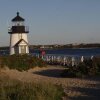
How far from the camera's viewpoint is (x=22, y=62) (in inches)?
1196

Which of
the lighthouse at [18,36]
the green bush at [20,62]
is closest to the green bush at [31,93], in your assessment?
the green bush at [20,62]

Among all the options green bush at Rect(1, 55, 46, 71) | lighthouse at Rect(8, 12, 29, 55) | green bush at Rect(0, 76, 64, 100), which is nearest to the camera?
green bush at Rect(0, 76, 64, 100)

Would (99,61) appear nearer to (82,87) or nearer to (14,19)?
(82,87)

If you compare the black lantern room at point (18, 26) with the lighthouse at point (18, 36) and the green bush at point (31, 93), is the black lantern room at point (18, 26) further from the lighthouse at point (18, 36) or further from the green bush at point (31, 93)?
the green bush at point (31, 93)

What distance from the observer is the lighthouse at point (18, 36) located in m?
41.2

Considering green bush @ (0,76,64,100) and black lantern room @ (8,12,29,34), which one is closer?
green bush @ (0,76,64,100)

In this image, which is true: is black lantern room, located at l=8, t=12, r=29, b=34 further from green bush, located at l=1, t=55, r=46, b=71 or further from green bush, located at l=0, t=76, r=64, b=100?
green bush, located at l=0, t=76, r=64, b=100

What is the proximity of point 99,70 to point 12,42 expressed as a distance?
20415mm

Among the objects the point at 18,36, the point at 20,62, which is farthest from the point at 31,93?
the point at 18,36

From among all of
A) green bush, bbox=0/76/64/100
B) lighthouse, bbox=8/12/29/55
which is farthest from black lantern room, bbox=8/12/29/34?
green bush, bbox=0/76/64/100

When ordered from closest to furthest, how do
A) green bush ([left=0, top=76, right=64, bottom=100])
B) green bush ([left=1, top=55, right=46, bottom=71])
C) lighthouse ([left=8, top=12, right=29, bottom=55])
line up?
green bush ([left=0, top=76, right=64, bottom=100]) < green bush ([left=1, top=55, right=46, bottom=71]) < lighthouse ([left=8, top=12, right=29, bottom=55])

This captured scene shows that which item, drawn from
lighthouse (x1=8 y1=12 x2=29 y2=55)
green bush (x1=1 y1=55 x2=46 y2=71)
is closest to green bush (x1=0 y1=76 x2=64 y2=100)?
green bush (x1=1 y1=55 x2=46 y2=71)

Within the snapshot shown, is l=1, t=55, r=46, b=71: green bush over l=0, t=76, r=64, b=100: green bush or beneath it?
over

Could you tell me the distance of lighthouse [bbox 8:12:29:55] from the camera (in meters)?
41.2
